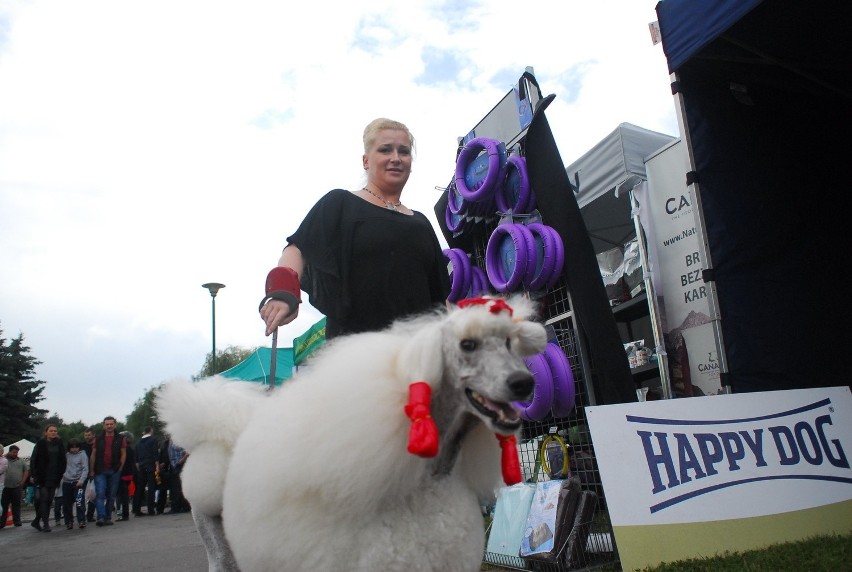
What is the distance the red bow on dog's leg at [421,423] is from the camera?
1383 millimetres

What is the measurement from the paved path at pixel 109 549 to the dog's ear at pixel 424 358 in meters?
4.56

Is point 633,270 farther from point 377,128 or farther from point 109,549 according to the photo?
point 109,549

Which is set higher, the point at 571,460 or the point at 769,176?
the point at 769,176

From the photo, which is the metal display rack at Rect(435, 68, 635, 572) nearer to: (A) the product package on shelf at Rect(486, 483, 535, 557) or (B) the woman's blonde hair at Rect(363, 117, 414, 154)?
(A) the product package on shelf at Rect(486, 483, 535, 557)

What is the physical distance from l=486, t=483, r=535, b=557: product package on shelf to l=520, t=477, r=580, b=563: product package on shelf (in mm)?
91

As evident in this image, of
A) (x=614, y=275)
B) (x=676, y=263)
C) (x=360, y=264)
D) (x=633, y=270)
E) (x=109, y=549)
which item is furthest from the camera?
(x=109, y=549)

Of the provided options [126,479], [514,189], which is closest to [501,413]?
[514,189]

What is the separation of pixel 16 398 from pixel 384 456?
45475 millimetres

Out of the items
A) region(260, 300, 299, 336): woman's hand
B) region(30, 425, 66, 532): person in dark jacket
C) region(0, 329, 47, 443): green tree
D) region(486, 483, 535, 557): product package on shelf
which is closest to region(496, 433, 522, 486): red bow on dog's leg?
region(260, 300, 299, 336): woman's hand

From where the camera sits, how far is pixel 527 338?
1.64m

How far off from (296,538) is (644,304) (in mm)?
5211

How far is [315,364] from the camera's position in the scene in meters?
1.74

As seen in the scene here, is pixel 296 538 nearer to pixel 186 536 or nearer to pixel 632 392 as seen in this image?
pixel 632 392

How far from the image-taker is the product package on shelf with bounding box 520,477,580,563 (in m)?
3.63
